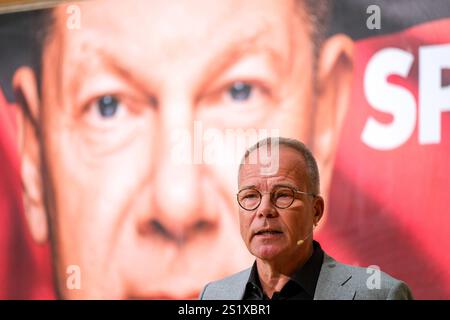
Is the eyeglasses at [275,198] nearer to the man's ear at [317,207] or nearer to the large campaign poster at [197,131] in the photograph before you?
the man's ear at [317,207]

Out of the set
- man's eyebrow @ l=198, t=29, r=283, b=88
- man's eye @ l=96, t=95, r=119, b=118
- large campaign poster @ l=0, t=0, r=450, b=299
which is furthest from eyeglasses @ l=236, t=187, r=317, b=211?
man's eye @ l=96, t=95, r=119, b=118

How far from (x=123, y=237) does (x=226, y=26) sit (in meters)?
1.14

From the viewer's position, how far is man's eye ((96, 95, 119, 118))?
3.57 meters

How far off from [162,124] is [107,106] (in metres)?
0.36

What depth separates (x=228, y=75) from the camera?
3.37 m

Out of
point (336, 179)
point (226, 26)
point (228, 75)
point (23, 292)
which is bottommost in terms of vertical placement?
point (23, 292)

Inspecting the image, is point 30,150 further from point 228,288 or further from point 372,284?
point 372,284

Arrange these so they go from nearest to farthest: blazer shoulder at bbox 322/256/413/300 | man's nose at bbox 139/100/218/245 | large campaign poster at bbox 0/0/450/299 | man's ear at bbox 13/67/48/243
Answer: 1. blazer shoulder at bbox 322/256/413/300
2. large campaign poster at bbox 0/0/450/299
3. man's nose at bbox 139/100/218/245
4. man's ear at bbox 13/67/48/243

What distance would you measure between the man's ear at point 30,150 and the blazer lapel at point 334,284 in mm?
2639

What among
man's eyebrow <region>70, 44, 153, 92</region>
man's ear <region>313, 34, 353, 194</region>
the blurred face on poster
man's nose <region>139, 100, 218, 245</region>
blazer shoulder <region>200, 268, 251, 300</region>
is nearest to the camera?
blazer shoulder <region>200, 268, 251, 300</region>

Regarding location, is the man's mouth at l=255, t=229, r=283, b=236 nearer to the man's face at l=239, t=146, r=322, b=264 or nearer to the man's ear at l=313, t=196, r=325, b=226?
the man's face at l=239, t=146, r=322, b=264

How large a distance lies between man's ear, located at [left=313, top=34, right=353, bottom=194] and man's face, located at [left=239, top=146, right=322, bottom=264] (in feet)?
5.99
